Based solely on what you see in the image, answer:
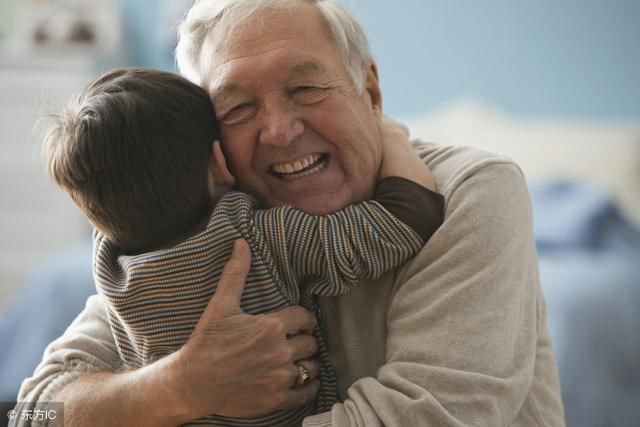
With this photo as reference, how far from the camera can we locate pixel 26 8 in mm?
5066

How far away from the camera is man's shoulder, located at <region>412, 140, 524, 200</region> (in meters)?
1.16

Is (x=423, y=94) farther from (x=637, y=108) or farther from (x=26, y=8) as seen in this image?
(x=26, y=8)

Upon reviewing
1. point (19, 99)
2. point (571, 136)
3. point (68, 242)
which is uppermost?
point (19, 99)

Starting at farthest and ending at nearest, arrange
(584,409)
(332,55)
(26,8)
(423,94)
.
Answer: (26,8) < (423,94) < (584,409) < (332,55)

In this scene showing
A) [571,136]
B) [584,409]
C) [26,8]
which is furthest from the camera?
[26,8]

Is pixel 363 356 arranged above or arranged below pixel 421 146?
below

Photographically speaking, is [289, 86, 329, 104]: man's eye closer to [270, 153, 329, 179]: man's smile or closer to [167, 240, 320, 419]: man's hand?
[270, 153, 329, 179]: man's smile

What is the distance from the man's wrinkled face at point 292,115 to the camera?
1.21 meters

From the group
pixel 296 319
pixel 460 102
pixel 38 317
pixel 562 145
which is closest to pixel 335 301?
pixel 296 319

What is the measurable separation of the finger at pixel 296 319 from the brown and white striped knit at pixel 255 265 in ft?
0.08

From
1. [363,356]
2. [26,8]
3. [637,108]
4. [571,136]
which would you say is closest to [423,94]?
[571,136]

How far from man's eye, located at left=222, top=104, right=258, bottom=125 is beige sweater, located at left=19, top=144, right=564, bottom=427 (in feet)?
1.14

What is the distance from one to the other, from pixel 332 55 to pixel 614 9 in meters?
3.50

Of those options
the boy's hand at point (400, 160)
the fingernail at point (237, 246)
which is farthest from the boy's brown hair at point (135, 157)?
the boy's hand at point (400, 160)
